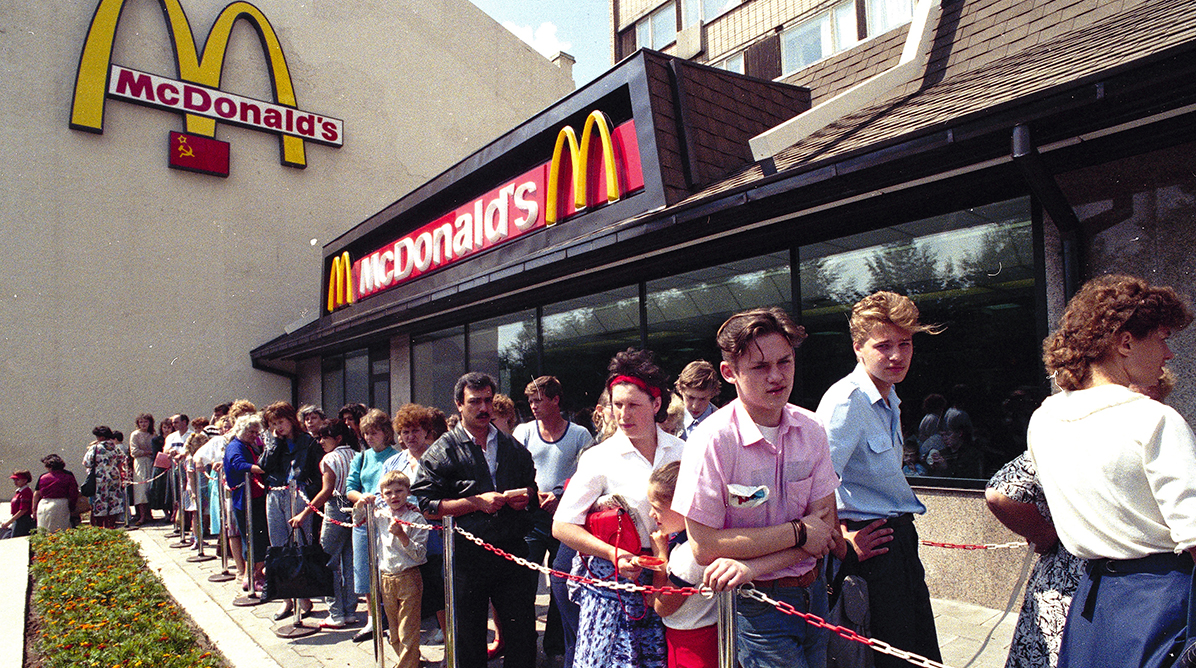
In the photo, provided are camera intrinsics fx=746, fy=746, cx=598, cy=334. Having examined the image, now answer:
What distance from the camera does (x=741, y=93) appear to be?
8836mm

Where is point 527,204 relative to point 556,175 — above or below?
below

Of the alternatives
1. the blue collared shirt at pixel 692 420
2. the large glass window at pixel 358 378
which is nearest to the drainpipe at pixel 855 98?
the blue collared shirt at pixel 692 420

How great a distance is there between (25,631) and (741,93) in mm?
8872

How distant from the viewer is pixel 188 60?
59.6ft

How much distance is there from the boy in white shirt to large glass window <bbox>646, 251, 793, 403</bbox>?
3062mm

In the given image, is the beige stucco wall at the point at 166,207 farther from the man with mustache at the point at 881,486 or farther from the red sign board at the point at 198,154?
the man with mustache at the point at 881,486

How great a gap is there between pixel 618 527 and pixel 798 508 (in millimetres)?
752

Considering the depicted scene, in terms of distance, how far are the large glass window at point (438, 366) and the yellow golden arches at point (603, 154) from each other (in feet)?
14.2

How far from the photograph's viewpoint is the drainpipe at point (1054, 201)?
4.20 m

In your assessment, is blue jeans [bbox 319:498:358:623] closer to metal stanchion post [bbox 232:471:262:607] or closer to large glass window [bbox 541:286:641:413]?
metal stanchion post [bbox 232:471:262:607]

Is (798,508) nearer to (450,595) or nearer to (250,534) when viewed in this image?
(450,595)

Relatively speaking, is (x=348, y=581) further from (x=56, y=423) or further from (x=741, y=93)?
(x=56, y=423)

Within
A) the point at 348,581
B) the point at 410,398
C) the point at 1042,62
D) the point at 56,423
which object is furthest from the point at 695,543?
the point at 56,423

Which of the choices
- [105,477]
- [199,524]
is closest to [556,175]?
[199,524]
